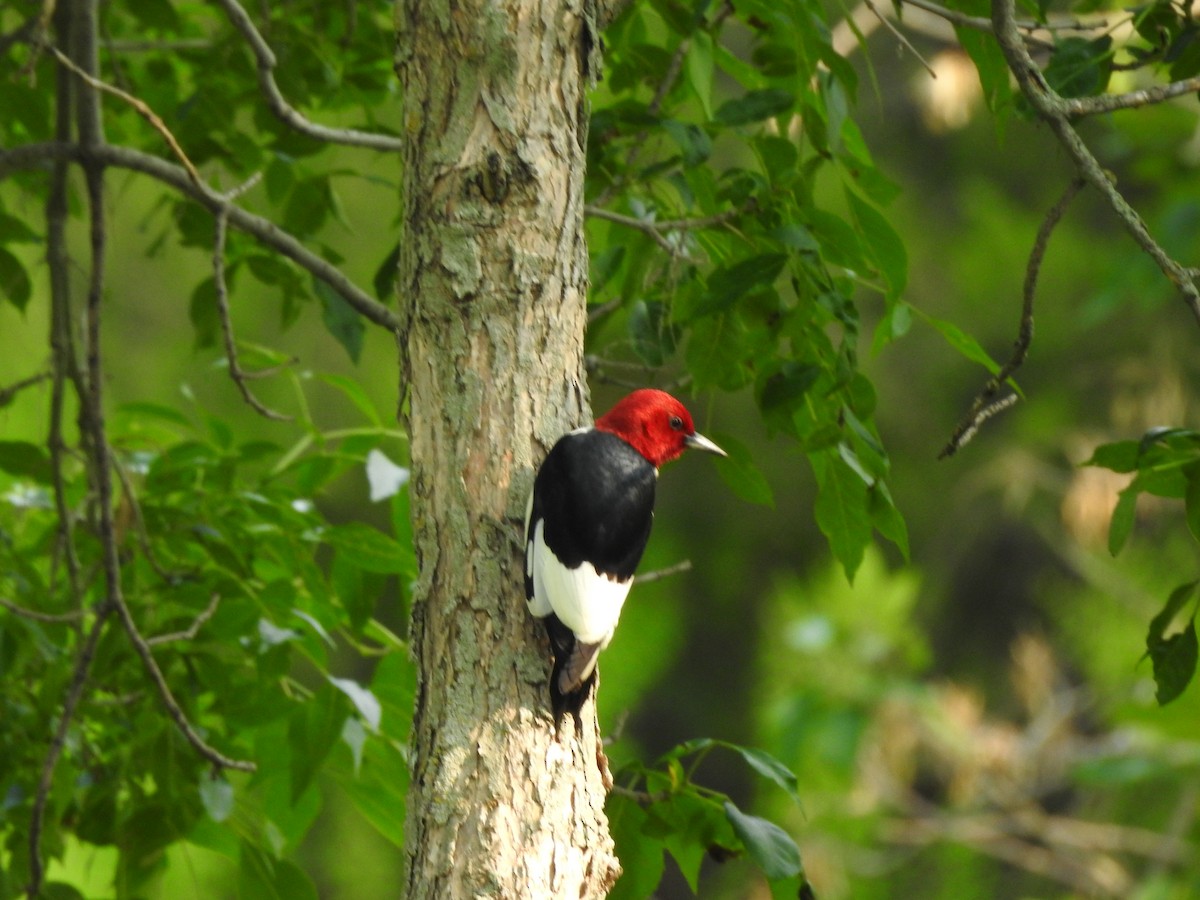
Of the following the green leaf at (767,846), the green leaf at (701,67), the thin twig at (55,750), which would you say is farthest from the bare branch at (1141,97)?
the thin twig at (55,750)

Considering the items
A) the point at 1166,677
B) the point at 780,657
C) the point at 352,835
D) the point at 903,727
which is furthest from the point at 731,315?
the point at 352,835

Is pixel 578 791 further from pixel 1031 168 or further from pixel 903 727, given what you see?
pixel 1031 168

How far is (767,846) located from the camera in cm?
179

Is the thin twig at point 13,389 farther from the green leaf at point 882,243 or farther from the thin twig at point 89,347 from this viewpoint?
the green leaf at point 882,243

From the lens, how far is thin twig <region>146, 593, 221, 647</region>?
2.08 meters

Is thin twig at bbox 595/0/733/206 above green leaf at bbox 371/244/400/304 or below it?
above

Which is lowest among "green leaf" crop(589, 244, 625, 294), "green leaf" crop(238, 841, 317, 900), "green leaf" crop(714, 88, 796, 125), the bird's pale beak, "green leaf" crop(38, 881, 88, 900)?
"green leaf" crop(38, 881, 88, 900)

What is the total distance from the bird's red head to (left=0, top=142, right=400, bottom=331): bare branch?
386 mm

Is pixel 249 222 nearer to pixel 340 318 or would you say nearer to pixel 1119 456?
pixel 340 318

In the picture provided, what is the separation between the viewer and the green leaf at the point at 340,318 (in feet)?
7.55

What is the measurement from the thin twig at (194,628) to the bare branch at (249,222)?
0.52m

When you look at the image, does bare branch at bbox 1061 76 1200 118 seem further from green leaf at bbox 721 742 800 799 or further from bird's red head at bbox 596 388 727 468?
green leaf at bbox 721 742 800 799

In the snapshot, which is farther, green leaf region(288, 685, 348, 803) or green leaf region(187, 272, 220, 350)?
green leaf region(187, 272, 220, 350)

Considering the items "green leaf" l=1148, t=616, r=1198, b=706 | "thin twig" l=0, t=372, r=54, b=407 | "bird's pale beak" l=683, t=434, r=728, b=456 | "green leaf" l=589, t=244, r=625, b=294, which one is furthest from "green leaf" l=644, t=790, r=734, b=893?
"thin twig" l=0, t=372, r=54, b=407
